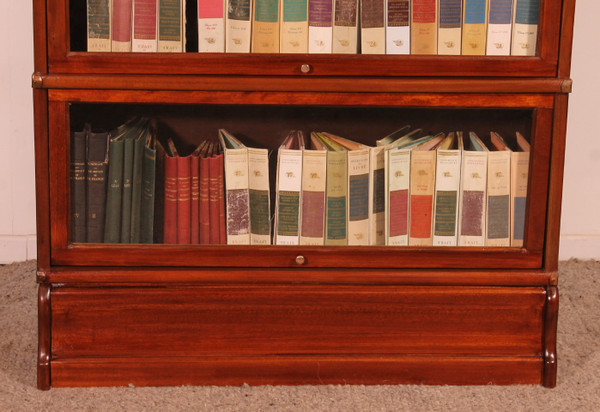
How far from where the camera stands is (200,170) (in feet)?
5.18

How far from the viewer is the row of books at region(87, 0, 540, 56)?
151 cm

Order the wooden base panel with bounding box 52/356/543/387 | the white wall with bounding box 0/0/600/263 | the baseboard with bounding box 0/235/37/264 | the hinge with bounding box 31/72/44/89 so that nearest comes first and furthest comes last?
1. the hinge with bounding box 31/72/44/89
2. the wooden base panel with bounding box 52/356/543/387
3. the white wall with bounding box 0/0/600/263
4. the baseboard with bounding box 0/235/37/264

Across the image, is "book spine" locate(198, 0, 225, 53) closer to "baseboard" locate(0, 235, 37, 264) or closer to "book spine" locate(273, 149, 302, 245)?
"book spine" locate(273, 149, 302, 245)

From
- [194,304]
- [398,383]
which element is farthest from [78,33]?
[398,383]

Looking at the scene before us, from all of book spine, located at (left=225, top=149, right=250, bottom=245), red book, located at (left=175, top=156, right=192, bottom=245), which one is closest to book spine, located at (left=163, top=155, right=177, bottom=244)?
red book, located at (left=175, top=156, right=192, bottom=245)

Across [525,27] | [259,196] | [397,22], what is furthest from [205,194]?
[525,27]

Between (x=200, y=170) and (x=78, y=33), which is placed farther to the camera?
(x=200, y=170)

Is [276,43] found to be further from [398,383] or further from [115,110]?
[398,383]

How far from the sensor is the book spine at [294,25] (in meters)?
1.51

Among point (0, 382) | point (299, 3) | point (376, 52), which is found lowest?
point (0, 382)

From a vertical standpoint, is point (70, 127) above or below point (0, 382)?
above

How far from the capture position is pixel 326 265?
5.09 feet

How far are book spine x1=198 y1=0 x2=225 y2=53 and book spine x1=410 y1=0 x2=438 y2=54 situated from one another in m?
0.41

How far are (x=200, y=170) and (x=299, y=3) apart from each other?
42 cm
